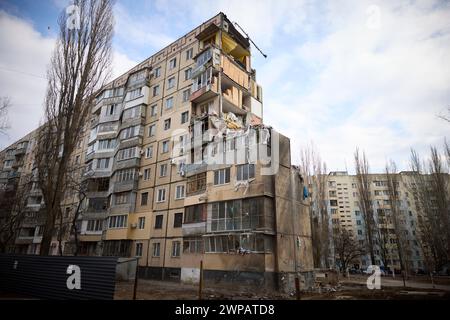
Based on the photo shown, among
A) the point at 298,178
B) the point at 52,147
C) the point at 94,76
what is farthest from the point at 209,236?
the point at 94,76

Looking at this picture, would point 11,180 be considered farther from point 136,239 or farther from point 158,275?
point 158,275

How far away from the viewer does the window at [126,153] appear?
3160 cm

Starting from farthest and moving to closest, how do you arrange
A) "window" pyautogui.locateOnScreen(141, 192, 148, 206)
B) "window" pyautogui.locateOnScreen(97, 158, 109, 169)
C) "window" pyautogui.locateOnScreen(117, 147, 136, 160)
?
"window" pyautogui.locateOnScreen(97, 158, 109, 169) → "window" pyautogui.locateOnScreen(117, 147, 136, 160) → "window" pyautogui.locateOnScreen(141, 192, 148, 206)

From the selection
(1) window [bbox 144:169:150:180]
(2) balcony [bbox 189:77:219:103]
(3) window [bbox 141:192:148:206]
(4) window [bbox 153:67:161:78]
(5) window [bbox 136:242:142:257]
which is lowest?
(5) window [bbox 136:242:142:257]

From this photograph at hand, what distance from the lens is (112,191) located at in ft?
101

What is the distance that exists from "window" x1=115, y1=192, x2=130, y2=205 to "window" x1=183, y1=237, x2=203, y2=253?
412 inches

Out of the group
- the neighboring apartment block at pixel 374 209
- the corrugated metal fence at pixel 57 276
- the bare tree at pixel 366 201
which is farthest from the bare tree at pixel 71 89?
the neighboring apartment block at pixel 374 209

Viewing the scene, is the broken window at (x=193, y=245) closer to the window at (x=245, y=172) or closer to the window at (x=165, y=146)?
the window at (x=245, y=172)

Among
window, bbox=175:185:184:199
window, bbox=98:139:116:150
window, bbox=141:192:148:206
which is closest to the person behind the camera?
window, bbox=175:185:184:199

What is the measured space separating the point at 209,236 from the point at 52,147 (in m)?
13.1

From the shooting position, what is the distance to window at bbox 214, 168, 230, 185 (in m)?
21.8

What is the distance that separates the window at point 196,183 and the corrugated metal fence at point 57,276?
1350 centimetres

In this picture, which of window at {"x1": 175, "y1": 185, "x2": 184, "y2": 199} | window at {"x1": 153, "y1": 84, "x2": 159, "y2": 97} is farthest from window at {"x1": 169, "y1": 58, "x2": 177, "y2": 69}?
window at {"x1": 175, "y1": 185, "x2": 184, "y2": 199}

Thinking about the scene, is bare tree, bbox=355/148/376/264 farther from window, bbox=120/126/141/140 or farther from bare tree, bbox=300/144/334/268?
window, bbox=120/126/141/140
